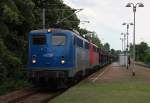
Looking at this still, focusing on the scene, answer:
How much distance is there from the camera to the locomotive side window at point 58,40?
28297mm

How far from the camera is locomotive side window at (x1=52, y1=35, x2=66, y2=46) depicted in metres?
28.3

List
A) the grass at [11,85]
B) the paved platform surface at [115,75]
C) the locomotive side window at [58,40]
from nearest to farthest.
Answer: the locomotive side window at [58,40] < the grass at [11,85] < the paved platform surface at [115,75]

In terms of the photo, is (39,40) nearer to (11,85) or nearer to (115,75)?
(11,85)

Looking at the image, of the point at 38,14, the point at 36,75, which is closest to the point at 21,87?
the point at 36,75

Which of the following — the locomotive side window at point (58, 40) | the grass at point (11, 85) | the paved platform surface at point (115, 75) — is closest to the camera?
the locomotive side window at point (58, 40)

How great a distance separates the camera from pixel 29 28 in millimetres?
41938

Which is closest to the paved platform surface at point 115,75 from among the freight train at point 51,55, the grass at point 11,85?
the grass at point 11,85

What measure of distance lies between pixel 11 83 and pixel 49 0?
3014 cm

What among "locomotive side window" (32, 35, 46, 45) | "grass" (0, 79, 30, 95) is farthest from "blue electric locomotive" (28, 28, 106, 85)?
"grass" (0, 79, 30, 95)

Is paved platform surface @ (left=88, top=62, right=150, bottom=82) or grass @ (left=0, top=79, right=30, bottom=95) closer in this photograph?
grass @ (left=0, top=79, right=30, bottom=95)

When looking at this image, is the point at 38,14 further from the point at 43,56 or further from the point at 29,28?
the point at 43,56

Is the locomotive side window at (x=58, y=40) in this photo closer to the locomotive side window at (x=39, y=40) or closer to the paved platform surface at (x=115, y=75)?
the locomotive side window at (x=39, y=40)

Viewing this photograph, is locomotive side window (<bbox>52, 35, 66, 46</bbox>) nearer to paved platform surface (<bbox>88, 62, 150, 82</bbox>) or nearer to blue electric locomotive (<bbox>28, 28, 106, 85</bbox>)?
blue electric locomotive (<bbox>28, 28, 106, 85</bbox>)

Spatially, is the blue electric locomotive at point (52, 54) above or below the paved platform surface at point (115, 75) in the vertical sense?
above
